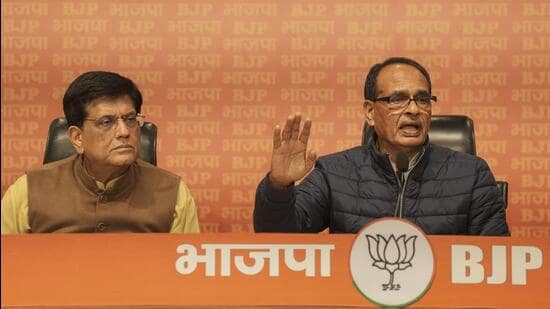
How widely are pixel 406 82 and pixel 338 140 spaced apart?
1320mm

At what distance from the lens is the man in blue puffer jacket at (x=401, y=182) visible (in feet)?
6.79

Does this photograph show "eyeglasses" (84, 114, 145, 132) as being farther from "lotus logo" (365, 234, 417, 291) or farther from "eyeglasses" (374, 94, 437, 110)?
"lotus logo" (365, 234, 417, 291)

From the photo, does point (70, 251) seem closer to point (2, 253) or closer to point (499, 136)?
point (2, 253)

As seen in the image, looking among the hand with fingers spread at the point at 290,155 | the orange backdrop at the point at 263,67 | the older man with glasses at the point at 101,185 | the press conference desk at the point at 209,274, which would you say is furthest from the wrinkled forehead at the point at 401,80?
the orange backdrop at the point at 263,67

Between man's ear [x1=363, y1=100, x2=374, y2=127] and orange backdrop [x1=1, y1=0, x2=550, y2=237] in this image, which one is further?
orange backdrop [x1=1, y1=0, x2=550, y2=237]

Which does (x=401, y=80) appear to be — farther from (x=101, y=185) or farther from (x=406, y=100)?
(x=101, y=185)

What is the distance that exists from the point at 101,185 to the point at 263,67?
1556mm

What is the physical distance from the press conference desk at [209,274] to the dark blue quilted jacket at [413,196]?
19.0 inches

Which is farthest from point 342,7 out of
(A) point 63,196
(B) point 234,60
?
(A) point 63,196

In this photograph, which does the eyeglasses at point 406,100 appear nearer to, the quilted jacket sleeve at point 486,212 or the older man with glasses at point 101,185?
the quilted jacket sleeve at point 486,212

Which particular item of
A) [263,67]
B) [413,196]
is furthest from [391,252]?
[263,67]

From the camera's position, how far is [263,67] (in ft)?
11.5

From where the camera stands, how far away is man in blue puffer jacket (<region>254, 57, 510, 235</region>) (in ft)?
6.79

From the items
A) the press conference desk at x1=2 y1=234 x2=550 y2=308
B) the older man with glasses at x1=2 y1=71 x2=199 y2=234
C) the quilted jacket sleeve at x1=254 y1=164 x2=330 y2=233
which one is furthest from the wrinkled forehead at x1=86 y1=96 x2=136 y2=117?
the press conference desk at x1=2 y1=234 x2=550 y2=308
